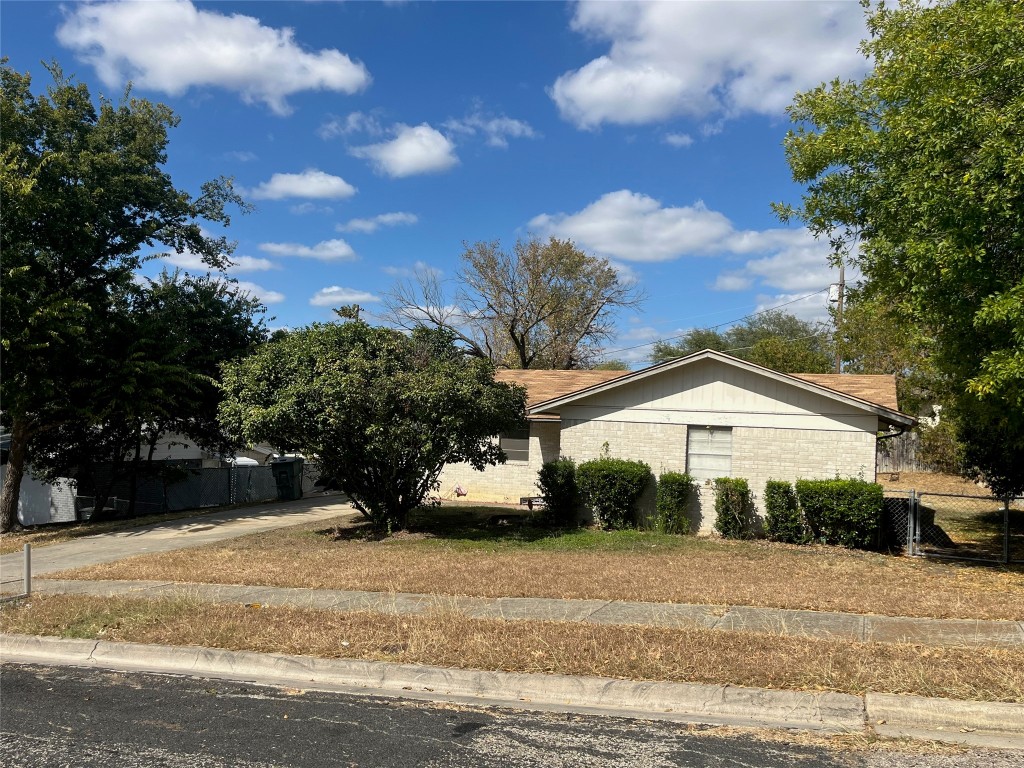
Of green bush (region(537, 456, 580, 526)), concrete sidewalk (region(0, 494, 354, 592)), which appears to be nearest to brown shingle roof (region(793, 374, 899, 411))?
green bush (region(537, 456, 580, 526))

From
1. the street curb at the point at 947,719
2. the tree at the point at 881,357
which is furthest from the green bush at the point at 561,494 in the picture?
the tree at the point at 881,357

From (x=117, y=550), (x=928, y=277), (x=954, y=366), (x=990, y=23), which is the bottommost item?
(x=117, y=550)

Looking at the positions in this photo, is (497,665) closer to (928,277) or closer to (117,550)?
(928,277)

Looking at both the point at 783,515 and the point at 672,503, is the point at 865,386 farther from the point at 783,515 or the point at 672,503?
the point at 672,503

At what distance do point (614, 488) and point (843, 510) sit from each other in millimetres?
4061

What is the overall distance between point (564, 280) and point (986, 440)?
27046 mm

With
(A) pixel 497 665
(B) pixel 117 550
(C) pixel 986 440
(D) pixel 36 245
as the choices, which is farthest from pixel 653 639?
(D) pixel 36 245

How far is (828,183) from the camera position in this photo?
12445 millimetres

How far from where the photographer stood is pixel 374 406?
12.8 metres

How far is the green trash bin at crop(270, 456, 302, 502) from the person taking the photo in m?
23.6

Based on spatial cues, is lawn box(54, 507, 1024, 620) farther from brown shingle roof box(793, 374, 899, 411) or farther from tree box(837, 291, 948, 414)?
tree box(837, 291, 948, 414)

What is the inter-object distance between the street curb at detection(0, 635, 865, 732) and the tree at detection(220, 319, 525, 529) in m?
5.67

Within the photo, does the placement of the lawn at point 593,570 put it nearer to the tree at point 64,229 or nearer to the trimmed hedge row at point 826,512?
the trimmed hedge row at point 826,512

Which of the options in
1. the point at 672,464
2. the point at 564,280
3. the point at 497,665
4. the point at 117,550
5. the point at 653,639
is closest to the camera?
the point at 497,665
